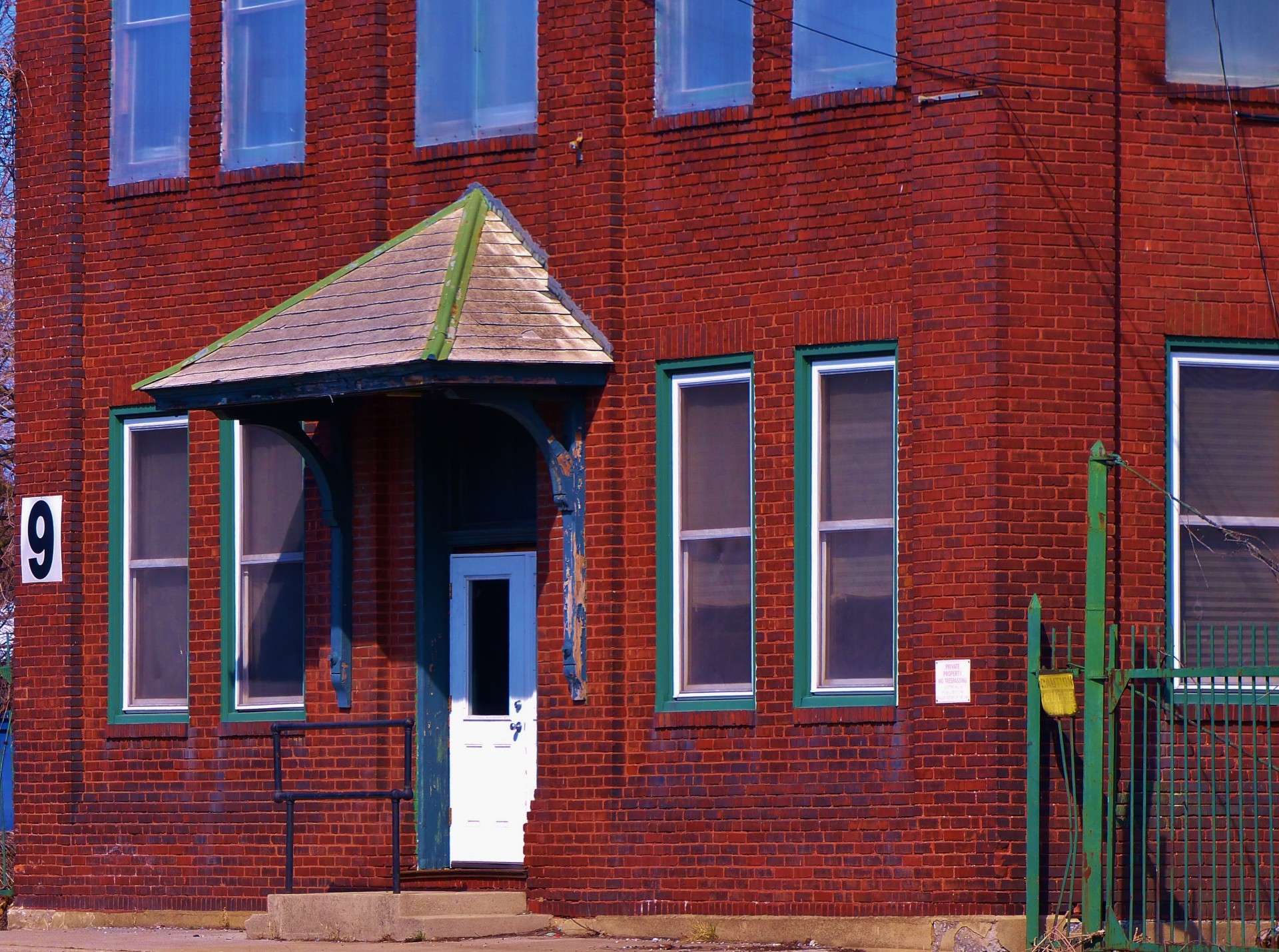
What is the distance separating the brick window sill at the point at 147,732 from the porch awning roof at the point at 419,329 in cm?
260

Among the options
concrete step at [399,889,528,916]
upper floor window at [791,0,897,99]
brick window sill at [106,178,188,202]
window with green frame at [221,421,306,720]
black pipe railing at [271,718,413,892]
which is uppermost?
upper floor window at [791,0,897,99]

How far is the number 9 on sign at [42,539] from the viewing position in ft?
55.0

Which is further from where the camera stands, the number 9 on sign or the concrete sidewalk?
the number 9 on sign

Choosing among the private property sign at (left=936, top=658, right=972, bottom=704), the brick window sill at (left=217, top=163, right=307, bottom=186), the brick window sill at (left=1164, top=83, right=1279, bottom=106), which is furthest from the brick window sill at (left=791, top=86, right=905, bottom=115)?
the brick window sill at (left=217, top=163, right=307, bottom=186)

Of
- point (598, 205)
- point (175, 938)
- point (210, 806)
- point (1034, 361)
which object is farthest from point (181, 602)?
point (1034, 361)

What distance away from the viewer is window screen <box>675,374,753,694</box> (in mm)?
14227

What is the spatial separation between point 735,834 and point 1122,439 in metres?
3.34

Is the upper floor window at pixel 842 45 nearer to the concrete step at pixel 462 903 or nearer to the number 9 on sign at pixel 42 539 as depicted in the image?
the concrete step at pixel 462 903

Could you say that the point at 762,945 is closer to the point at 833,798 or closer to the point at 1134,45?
the point at 833,798

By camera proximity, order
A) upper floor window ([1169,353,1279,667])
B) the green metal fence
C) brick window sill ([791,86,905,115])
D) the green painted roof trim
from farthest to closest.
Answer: the green painted roof trim, brick window sill ([791,86,905,115]), upper floor window ([1169,353,1279,667]), the green metal fence

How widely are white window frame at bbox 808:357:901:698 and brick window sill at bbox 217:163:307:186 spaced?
4273 mm

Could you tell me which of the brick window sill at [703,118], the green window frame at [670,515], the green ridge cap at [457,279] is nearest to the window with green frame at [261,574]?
the green ridge cap at [457,279]

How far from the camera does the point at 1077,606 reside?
13250 millimetres

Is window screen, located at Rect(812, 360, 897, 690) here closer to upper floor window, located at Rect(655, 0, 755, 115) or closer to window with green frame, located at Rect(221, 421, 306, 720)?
upper floor window, located at Rect(655, 0, 755, 115)
